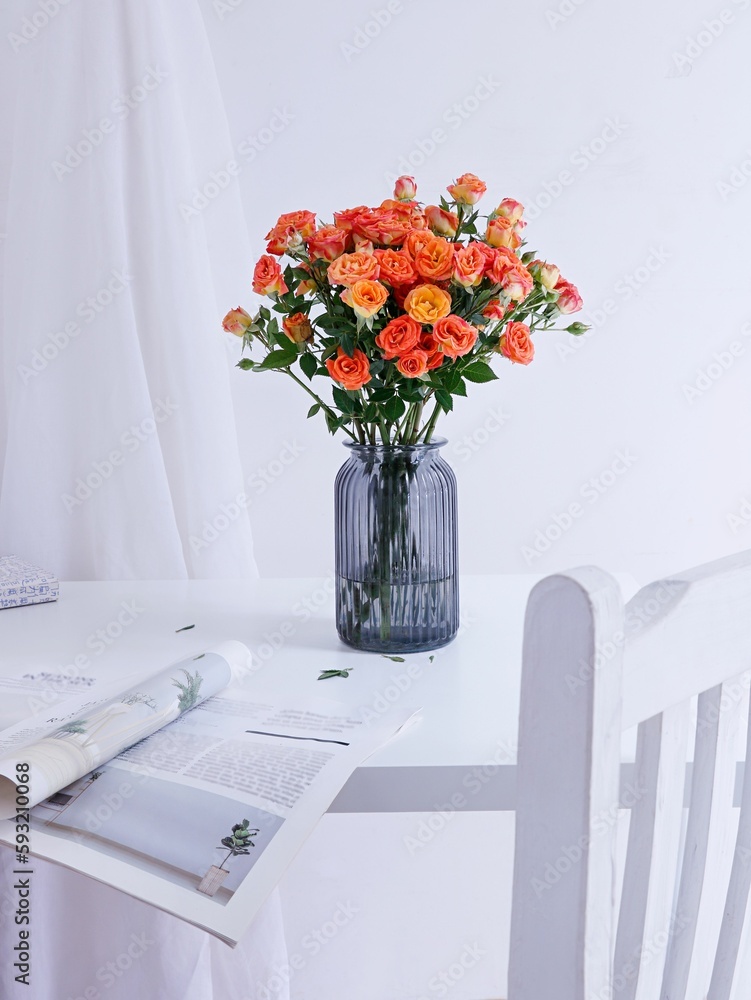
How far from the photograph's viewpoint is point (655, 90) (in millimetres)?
1453

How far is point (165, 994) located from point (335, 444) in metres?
0.85

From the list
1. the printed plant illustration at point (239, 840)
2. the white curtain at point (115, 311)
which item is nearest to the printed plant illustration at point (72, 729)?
the printed plant illustration at point (239, 840)

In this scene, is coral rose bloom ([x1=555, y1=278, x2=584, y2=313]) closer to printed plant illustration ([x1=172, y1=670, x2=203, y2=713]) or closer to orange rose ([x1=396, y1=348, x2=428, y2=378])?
orange rose ([x1=396, y1=348, x2=428, y2=378])

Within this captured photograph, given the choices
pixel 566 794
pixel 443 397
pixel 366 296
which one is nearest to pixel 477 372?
pixel 443 397

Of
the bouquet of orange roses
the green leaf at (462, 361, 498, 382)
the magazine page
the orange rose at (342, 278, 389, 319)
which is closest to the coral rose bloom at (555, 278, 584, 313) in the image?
the bouquet of orange roses

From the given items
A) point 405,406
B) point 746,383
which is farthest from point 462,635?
point 746,383

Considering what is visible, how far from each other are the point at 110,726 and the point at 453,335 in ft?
1.52

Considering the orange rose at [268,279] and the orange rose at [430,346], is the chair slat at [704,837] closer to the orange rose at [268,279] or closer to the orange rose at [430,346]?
the orange rose at [430,346]

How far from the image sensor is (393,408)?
925 mm

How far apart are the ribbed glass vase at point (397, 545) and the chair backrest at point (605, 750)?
513mm

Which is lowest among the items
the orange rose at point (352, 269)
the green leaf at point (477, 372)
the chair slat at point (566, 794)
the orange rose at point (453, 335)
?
the chair slat at point (566, 794)

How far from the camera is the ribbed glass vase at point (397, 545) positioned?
3.20 feet

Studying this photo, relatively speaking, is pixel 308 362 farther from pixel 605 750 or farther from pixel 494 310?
pixel 605 750

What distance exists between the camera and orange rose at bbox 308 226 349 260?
2.96 feet
